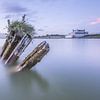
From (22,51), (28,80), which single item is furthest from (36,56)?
(22,51)

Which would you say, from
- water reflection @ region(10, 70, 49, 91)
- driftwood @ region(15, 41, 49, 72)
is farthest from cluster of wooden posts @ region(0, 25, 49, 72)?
water reflection @ region(10, 70, 49, 91)

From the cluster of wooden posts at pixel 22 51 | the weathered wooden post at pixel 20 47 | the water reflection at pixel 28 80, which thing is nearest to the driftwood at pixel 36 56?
the cluster of wooden posts at pixel 22 51

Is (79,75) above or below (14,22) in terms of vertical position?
below

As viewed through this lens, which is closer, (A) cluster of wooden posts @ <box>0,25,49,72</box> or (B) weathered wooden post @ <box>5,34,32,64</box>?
(A) cluster of wooden posts @ <box>0,25,49,72</box>

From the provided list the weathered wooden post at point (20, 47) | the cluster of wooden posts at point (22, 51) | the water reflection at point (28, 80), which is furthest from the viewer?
the weathered wooden post at point (20, 47)

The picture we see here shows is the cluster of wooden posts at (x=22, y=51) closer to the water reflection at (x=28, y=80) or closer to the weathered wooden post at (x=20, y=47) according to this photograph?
the weathered wooden post at (x=20, y=47)

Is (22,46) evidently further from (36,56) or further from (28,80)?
(28,80)

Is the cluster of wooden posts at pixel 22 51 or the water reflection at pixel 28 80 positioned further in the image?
the cluster of wooden posts at pixel 22 51

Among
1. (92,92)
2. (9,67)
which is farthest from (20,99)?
(9,67)

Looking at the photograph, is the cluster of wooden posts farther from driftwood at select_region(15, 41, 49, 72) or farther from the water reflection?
the water reflection

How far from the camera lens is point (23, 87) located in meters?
14.5

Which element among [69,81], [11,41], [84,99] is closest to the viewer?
[84,99]

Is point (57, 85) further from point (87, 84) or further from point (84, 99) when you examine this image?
point (84, 99)

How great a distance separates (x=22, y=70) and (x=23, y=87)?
17.2 feet
